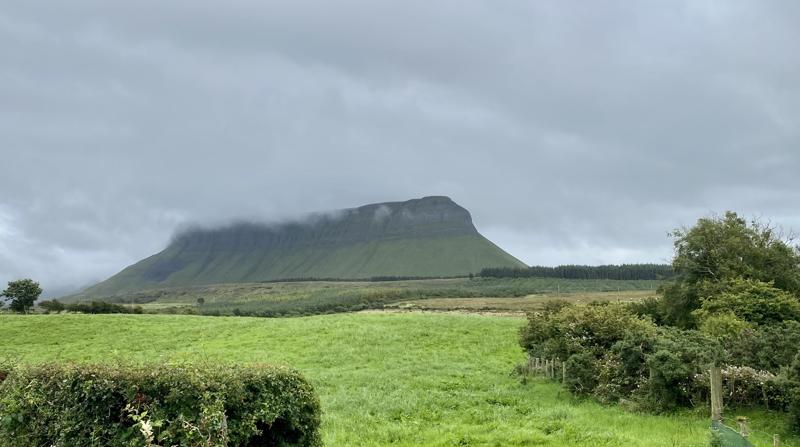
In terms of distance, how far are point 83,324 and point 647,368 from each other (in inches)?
2111

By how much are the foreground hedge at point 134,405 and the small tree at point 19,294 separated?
8164cm

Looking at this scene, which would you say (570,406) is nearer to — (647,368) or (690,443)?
(647,368)

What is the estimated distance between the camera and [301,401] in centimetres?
1263

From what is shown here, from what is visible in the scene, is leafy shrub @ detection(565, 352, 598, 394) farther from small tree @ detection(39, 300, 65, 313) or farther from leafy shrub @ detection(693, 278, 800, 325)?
small tree @ detection(39, 300, 65, 313)

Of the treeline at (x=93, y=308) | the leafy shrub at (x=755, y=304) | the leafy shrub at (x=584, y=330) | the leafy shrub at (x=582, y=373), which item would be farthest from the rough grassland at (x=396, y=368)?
the treeline at (x=93, y=308)

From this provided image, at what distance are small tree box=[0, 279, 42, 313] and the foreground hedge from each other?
268 feet

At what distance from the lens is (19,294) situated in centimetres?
8012

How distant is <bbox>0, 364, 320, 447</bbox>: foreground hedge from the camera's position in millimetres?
10219

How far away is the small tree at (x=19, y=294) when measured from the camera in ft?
262

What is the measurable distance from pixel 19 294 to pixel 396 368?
68992 millimetres

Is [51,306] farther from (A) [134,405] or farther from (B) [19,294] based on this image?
(A) [134,405]

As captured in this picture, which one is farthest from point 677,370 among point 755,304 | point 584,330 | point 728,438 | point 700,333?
point 755,304

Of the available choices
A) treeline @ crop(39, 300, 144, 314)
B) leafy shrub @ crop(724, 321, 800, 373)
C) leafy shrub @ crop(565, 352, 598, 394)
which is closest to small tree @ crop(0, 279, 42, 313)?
treeline @ crop(39, 300, 144, 314)

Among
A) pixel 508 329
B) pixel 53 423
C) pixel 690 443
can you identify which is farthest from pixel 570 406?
pixel 508 329
